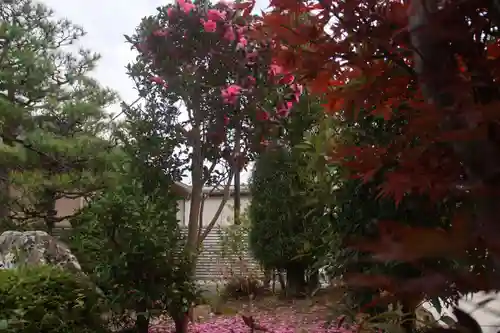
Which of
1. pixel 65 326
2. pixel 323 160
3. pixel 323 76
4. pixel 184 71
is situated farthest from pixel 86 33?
pixel 323 76

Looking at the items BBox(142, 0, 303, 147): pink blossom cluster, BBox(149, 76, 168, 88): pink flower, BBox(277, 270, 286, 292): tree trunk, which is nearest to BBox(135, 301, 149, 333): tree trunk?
BBox(142, 0, 303, 147): pink blossom cluster

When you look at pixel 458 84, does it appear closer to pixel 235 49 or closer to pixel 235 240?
pixel 235 49

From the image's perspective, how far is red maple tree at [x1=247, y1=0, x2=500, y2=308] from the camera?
0.49m

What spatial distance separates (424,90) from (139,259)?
2844mm

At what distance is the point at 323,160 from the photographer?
214 cm

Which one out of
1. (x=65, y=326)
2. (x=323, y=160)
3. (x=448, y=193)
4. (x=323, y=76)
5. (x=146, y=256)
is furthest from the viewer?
(x=146, y=256)

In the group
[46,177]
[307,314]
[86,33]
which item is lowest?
[307,314]

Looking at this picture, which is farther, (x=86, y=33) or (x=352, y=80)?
(x=86, y=33)

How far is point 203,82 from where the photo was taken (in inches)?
154

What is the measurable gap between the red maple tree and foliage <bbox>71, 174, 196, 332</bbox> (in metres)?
2.32

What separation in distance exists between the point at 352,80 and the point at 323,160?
38.5 inches

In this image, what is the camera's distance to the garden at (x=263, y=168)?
0.63 m

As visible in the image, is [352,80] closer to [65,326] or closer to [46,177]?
[65,326]

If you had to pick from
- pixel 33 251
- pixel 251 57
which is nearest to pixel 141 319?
pixel 33 251
